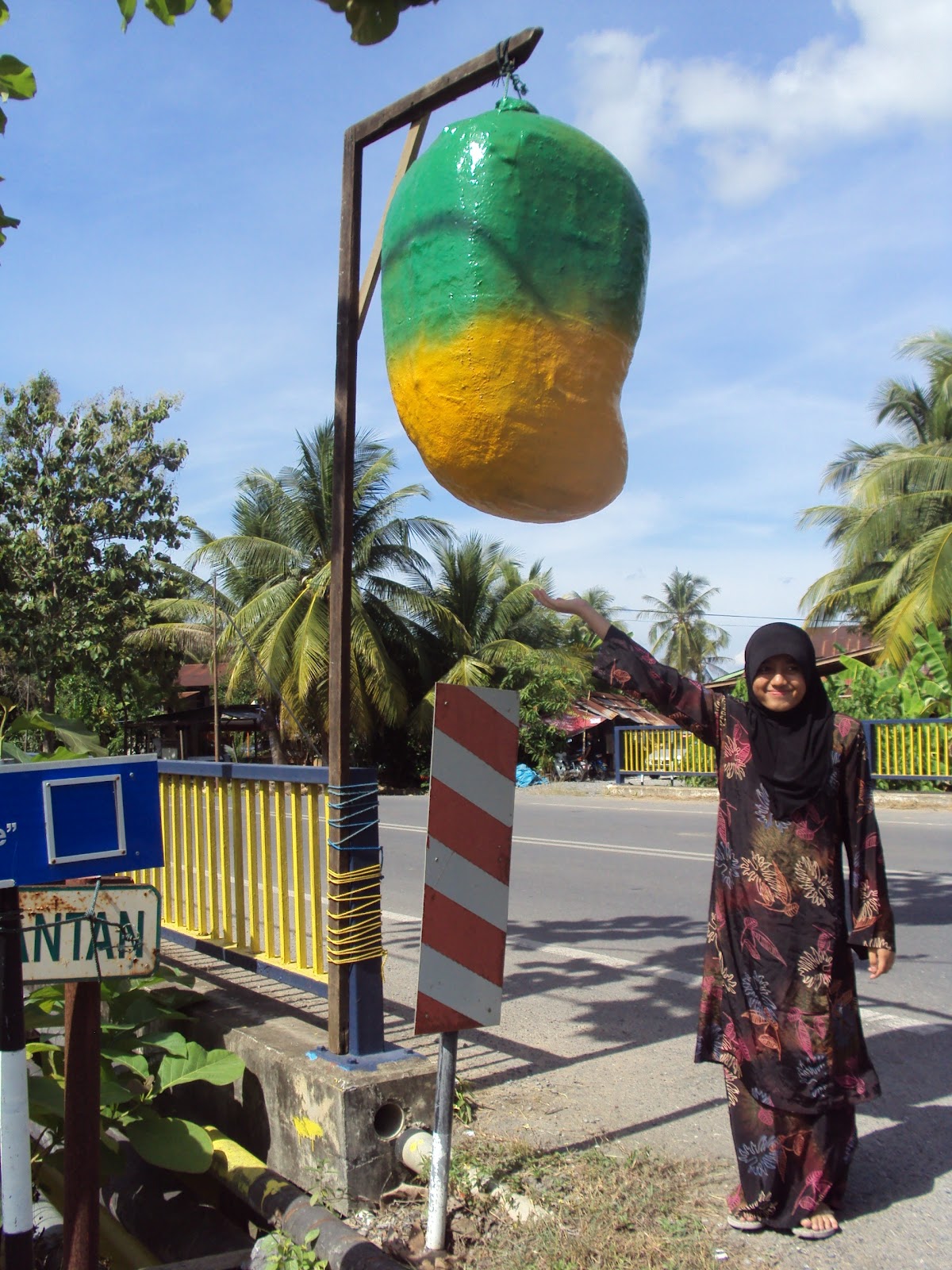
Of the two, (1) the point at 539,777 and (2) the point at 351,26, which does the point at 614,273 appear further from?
(1) the point at 539,777

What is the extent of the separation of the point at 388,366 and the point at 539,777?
24932mm

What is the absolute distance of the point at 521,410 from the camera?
Answer: 2.39 meters

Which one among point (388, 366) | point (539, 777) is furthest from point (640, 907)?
point (539, 777)

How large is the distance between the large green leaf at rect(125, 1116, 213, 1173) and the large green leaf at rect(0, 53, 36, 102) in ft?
11.1

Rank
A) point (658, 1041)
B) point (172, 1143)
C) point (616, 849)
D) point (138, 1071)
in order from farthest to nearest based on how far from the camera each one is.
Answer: point (616, 849)
point (658, 1041)
point (138, 1071)
point (172, 1143)

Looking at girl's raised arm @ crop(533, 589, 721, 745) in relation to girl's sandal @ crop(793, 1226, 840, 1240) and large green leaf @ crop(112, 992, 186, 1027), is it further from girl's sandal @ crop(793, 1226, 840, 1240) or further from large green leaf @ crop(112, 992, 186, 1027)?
large green leaf @ crop(112, 992, 186, 1027)

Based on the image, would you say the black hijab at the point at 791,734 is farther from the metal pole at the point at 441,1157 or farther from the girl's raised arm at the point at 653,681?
the metal pole at the point at 441,1157

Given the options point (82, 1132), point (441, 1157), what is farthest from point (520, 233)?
point (441, 1157)

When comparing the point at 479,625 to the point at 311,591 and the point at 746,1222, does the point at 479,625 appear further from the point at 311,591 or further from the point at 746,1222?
the point at 746,1222

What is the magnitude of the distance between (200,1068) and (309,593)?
21.8 m

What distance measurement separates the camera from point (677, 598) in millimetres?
56906

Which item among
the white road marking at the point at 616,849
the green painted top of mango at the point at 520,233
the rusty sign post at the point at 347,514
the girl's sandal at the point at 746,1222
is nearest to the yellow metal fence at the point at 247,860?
the rusty sign post at the point at 347,514

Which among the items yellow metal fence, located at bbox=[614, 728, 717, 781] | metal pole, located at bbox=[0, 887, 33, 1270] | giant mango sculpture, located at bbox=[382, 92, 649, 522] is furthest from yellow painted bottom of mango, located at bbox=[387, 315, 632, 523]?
yellow metal fence, located at bbox=[614, 728, 717, 781]

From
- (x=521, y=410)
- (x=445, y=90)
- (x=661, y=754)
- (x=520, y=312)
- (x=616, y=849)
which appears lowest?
(x=616, y=849)
